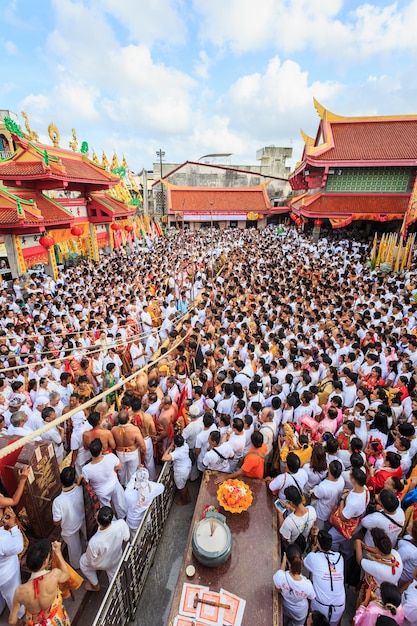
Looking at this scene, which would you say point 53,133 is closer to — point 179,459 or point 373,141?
point 179,459

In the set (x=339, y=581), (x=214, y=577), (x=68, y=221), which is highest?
(x=68, y=221)

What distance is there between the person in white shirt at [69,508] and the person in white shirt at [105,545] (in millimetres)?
335

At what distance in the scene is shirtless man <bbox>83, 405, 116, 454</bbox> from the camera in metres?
3.92

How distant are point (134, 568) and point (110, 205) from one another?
18492 millimetres

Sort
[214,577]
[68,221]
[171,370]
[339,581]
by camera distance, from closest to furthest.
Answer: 1. [339,581]
2. [214,577]
3. [171,370]
4. [68,221]

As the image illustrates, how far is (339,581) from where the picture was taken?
2732mm

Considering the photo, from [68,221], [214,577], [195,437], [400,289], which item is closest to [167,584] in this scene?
[214,577]

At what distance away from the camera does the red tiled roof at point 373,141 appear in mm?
18672

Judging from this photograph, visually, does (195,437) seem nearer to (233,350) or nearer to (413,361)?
(233,350)

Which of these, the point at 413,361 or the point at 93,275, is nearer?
the point at 413,361

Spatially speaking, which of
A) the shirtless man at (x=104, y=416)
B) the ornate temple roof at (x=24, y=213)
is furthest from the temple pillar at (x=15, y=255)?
the shirtless man at (x=104, y=416)

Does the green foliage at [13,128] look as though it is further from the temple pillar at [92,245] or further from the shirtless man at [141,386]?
the shirtless man at [141,386]

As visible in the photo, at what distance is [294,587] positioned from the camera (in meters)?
2.65

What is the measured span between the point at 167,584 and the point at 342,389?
3.68 meters
